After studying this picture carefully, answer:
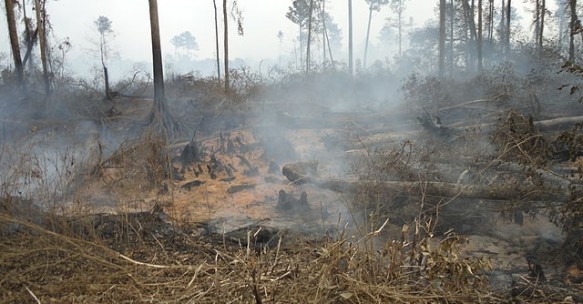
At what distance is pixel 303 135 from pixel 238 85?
6585 millimetres

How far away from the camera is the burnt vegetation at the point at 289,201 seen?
2.90 metres

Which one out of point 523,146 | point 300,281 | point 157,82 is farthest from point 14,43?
point 523,146

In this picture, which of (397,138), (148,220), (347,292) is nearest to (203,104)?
(397,138)

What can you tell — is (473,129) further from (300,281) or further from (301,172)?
(300,281)

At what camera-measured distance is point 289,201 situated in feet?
21.9

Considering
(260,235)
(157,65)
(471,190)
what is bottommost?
(260,235)

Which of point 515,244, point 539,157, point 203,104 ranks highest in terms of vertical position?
point 203,104

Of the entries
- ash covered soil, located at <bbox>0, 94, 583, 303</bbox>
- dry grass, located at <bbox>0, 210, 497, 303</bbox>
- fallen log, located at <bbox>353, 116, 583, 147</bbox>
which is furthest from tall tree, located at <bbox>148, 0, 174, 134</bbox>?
dry grass, located at <bbox>0, 210, 497, 303</bbox>

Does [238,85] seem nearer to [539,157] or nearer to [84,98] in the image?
[84,98]

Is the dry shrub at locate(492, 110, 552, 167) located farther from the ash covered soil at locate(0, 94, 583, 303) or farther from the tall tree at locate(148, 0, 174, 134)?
the tall tree at locate(148, 0, 174, 134)

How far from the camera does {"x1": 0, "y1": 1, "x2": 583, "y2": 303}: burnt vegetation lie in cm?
290

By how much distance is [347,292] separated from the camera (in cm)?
260

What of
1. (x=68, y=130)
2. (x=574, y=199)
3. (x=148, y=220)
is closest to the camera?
(x=574, y=199)

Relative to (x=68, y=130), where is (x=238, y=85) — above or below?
above
